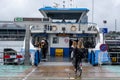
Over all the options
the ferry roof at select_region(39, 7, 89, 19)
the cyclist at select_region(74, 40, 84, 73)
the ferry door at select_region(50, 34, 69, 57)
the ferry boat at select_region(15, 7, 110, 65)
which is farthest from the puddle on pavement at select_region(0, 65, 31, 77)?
the ferry roof at select_region(39, 7, 89, 19)

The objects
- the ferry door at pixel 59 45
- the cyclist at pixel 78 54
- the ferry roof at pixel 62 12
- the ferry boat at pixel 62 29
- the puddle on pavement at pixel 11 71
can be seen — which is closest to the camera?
the cyclist at pixel 78 54

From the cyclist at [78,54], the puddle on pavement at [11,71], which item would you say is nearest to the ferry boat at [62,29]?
the puddle on pavement at [11,71]

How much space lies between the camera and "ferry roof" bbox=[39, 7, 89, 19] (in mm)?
34750

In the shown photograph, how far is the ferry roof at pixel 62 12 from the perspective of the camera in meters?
34.8

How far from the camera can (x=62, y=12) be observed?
1380 inches

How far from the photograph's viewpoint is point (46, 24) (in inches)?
1244

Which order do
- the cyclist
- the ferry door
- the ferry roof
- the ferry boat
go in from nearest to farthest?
the cyclist, the ferry boat, the ferry door, the ferry roof

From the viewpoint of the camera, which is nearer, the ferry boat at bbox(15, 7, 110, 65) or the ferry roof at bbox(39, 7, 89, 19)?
the ferry boat at bbox(15, 7, 110, 65)

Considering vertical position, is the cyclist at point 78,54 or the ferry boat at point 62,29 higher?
the ferry boat at point 62,29

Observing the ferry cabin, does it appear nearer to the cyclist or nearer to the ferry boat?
the ferry boat

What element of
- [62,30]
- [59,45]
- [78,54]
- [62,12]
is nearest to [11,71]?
[78,54]

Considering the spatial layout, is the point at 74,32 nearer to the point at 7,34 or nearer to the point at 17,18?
the point at 17,18

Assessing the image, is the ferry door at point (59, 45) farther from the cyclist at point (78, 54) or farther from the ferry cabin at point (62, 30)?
the cyclist at point (78, 54)

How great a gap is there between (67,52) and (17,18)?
5272 mm
